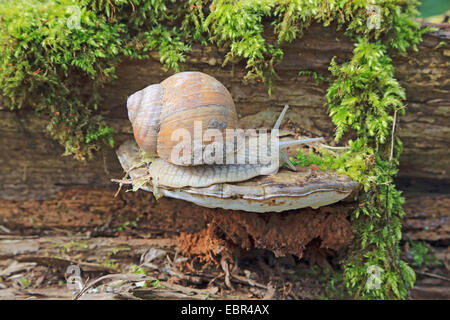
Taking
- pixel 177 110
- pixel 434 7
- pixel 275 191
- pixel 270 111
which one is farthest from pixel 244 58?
pixel 434 7

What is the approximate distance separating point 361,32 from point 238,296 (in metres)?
2.35

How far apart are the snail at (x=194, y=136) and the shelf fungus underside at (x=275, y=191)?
6 cm

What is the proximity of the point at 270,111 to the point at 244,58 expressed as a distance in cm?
51

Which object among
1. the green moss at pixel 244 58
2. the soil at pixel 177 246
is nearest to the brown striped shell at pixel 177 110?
the green moss at pixel 244 58

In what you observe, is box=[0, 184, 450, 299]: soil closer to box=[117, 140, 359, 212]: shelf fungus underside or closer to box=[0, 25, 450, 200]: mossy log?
box=[0, 25, 450, 200]: mossy log

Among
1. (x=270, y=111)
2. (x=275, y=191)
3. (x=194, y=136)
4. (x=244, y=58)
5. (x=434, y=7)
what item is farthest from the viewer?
(x=434, y=7)

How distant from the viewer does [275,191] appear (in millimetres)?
2186

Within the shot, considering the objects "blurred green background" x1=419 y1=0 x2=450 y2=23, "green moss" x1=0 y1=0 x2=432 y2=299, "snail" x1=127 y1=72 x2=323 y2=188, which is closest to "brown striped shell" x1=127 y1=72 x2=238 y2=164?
"snail" x1=127 y1=72 x2=323 y2=188

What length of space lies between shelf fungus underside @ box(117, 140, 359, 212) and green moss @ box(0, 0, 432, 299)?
22 centimetres

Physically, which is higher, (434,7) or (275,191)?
(434,7)

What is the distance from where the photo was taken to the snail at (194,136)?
2307 millimetres

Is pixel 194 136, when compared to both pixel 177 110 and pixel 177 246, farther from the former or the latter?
pixel 177 246

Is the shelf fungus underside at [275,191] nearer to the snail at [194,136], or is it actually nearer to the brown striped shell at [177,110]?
the snail at [194,136]

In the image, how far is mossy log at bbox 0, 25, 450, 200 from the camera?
2.66 meters
